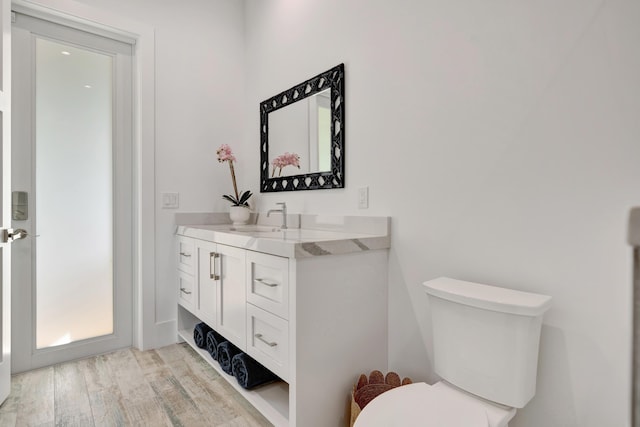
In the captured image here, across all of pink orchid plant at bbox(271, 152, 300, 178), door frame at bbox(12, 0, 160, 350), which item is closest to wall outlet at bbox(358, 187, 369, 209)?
pink orchid plant at bbox(271, 152, 300, 178)

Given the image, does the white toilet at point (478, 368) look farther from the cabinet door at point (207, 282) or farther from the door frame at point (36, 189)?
the door frame at point (36, 189)

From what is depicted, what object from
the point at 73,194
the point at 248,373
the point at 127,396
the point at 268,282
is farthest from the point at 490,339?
the point at 73,194

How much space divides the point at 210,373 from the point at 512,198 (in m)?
1.90

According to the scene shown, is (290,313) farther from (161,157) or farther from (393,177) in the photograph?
(161,157)

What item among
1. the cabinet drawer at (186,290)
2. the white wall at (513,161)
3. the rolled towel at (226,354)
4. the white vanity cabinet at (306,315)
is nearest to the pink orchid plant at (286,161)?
the white wall at (513,161)

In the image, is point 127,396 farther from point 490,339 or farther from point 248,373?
point 490,339

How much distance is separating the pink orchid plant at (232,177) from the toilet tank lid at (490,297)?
1683mm

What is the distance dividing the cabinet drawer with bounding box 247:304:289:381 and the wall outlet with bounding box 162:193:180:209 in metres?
1.24

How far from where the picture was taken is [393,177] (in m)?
1.66

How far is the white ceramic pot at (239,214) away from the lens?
250 cm

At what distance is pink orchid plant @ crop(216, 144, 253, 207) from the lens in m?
2.50

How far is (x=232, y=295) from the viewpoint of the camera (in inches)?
69.7

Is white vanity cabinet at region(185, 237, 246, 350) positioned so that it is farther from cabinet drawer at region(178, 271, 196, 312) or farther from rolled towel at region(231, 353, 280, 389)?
rolled towel at region(231, 353, 280, 389)

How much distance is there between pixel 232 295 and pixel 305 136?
1067 millimetres
